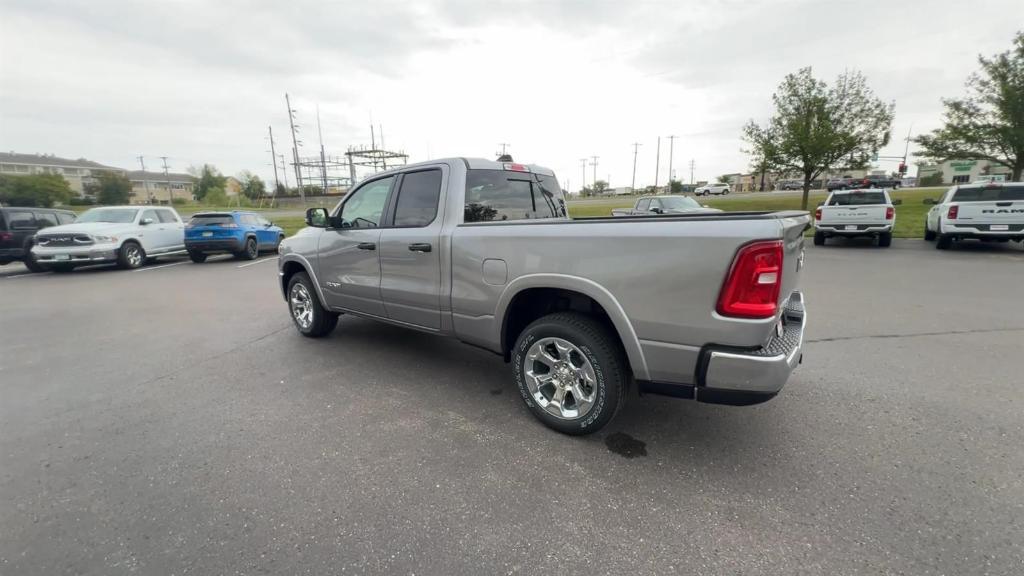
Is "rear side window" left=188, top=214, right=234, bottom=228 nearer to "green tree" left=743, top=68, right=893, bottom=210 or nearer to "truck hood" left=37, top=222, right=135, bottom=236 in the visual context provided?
"truck hood" left=37, top=222, right=135, bottom=236

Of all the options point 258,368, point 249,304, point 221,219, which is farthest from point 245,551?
point 221,219

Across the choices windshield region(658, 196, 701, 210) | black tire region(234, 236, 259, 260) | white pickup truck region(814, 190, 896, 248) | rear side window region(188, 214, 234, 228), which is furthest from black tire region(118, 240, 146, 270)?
white pickup truck region(814, 190, 896, 248)

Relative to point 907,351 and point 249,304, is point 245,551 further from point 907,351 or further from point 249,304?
point 249,304

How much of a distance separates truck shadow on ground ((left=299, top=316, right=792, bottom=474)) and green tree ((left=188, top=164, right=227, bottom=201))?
302ft

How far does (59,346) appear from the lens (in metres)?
5.05

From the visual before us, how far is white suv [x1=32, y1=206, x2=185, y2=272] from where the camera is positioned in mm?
10398

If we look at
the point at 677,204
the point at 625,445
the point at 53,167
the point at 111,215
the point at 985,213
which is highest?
the point at 53,167

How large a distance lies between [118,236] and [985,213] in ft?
68.0

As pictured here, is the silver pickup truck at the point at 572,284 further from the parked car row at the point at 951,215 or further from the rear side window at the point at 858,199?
the rear side window at the point at 858,199

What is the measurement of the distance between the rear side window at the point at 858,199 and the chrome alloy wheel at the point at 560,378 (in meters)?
12.9

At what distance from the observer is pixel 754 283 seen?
84.4 inches

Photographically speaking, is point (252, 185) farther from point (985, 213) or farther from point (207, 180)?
point (985, 213)

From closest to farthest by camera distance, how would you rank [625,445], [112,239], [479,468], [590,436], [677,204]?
[479,468]
[625,445]
[590,436]
[112,239]
[677,204]

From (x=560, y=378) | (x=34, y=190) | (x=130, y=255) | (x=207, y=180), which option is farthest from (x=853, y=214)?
(x=207, y=180)
